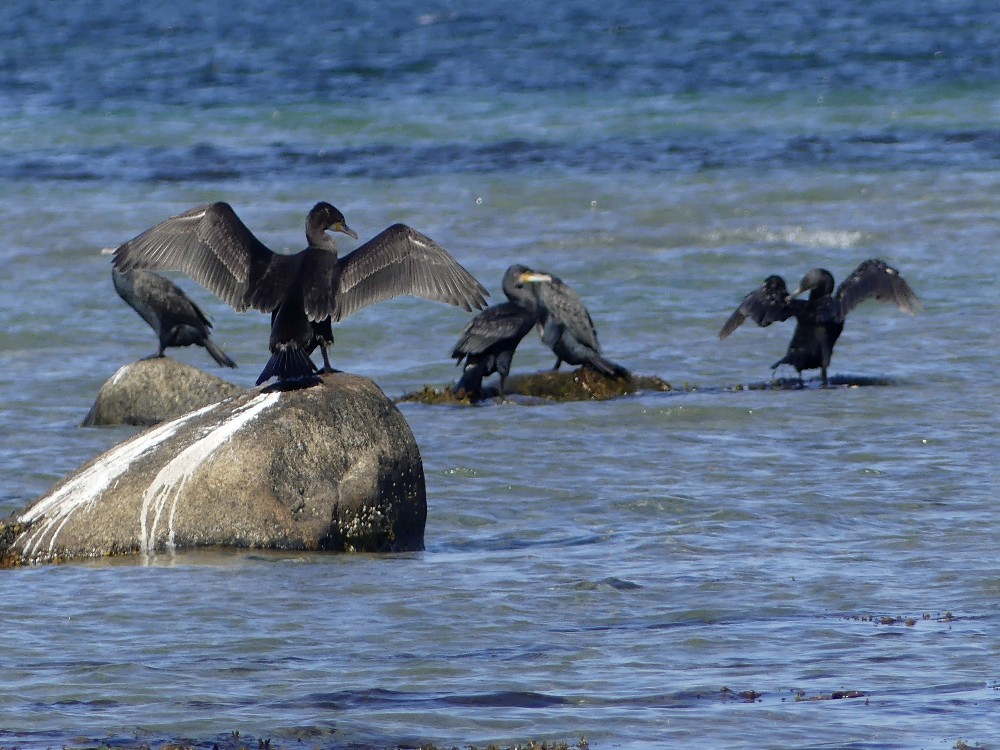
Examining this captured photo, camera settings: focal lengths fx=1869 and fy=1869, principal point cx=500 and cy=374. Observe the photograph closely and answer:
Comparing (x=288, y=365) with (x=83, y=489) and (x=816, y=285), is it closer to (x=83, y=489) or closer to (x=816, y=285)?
(x=83, y=489)

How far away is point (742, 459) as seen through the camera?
1105cm

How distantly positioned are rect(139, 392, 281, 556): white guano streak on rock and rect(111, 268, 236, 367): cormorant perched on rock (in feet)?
13.5

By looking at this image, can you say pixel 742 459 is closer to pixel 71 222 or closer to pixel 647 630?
pixel 647 630

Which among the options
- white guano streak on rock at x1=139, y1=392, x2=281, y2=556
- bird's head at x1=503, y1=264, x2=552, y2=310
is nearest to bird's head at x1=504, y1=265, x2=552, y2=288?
bird's head at x1=503, y1=264, x2=552, y2=310

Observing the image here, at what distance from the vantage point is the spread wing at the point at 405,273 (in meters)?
9.02

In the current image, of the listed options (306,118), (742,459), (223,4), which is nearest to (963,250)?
(742,459)

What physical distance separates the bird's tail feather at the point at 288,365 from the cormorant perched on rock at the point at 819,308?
228 inches

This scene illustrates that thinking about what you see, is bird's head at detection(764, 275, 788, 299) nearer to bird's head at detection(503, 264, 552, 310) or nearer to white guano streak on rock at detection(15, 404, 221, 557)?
bird's head at detection(503, 264, 552, 310)

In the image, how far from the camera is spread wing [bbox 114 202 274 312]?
908 cm

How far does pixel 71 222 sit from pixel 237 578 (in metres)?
15.6

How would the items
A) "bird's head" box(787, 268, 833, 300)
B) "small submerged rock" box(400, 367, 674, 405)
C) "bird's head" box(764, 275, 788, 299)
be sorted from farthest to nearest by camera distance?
"bird's head" box(787, 268, 833, 300) → "bird's head" box(764, 275, 788, 299) → "small submerged rock" box(400, 367, 674, 405)

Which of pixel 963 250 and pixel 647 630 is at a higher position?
pixel 963 250

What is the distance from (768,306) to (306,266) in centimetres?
578

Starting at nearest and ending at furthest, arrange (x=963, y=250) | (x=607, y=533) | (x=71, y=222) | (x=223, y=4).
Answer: (x=607, y=533) < (x=963, y=250) < (x=71, y=222) < (x=223, y=4)
